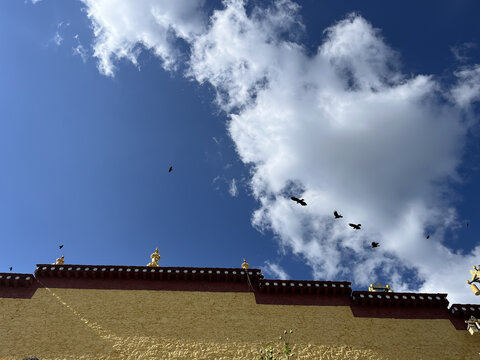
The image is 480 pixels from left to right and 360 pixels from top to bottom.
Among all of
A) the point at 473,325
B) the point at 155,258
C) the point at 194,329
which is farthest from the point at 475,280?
the point at 155,258

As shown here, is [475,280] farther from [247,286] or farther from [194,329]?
[194,329]

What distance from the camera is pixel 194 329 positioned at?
13.8m

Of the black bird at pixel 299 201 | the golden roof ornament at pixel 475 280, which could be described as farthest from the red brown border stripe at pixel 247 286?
the black bird at pixel 299 201

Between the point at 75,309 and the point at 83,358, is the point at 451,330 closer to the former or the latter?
the point at 83,358

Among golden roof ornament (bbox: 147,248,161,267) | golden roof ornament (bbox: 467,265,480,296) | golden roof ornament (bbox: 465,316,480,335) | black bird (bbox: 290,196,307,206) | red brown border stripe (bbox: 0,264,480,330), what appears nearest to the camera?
black bird (bbox: 290,196,307,206)

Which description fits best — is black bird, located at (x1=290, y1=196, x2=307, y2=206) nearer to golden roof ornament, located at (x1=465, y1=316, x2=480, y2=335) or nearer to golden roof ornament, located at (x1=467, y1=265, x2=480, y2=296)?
golden roof ornament, located at (x1=465, y1=316, x2=480, y2=335)

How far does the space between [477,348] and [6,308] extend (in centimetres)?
1977

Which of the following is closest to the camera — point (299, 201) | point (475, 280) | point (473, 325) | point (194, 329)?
point (299, 201)

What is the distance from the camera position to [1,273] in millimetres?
15211

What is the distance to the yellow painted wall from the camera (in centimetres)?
1292

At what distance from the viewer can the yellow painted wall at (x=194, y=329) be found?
12922 mm

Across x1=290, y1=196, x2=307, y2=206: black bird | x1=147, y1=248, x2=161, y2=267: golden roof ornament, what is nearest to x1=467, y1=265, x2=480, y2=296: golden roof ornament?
x1=290, y1=196, x2=307, y2=206: black bird

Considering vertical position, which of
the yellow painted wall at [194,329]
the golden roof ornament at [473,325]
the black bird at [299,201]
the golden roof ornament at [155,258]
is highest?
the golden roof ornament at [155,258]

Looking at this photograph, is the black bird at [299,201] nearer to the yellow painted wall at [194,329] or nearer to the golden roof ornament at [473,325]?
the yellow painted wall at [194,329]
